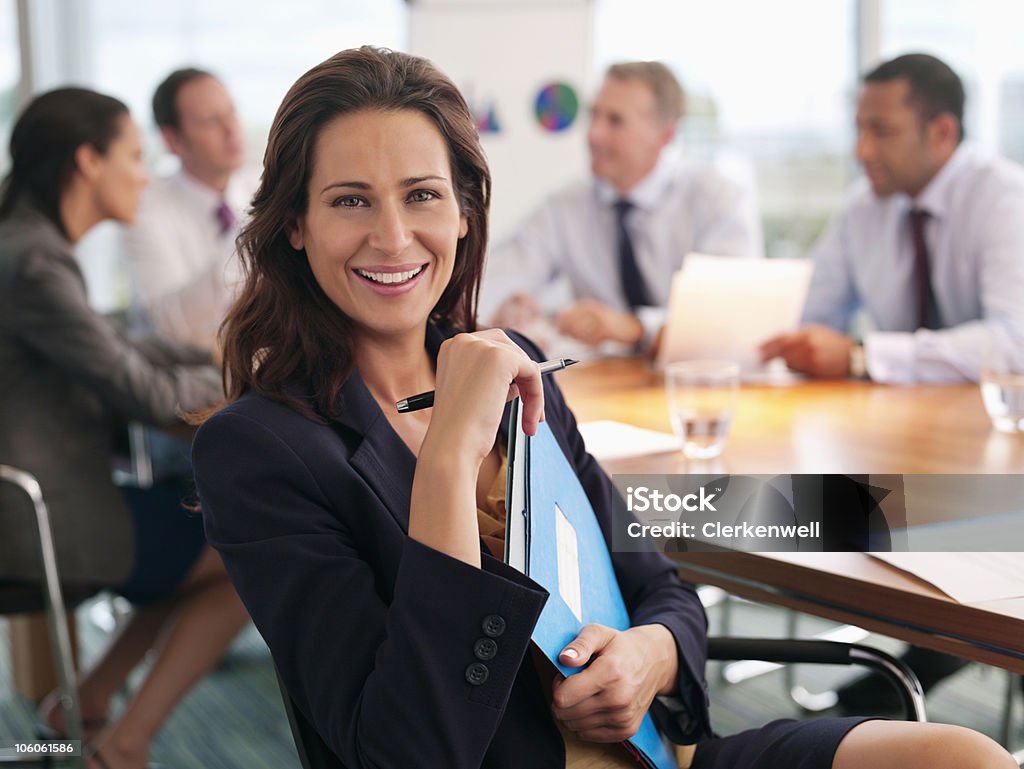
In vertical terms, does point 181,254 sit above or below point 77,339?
above

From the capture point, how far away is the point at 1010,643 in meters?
1.19

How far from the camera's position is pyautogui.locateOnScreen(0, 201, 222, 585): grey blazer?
7.63ft

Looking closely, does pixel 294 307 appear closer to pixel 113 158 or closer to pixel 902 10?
pixel 113 158

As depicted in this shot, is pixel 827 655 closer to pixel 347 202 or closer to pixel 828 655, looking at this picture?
pixel 828 655

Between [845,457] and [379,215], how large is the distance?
98cm

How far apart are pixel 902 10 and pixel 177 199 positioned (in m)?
2.66

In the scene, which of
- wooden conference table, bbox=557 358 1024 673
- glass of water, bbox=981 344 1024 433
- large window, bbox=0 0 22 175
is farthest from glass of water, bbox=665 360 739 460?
large window, bbox=0 0 22 175

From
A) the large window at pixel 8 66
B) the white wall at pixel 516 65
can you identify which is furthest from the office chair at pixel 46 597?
the large window at pixel 8 66

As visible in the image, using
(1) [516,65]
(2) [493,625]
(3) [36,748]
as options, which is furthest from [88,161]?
(1) [516,65]

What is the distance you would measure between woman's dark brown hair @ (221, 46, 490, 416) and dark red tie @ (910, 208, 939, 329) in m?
1.96

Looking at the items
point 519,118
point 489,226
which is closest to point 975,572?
point 489,226

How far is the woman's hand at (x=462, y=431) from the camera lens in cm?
106

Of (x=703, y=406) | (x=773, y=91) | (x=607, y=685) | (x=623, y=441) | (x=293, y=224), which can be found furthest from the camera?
(x=773, y=91)

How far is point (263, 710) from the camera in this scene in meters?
2.90
